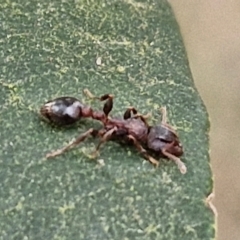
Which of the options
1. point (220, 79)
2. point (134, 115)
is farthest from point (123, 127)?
point (220, 79)

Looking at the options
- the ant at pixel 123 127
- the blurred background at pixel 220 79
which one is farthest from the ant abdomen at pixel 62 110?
the blurred background at pixel 220 79

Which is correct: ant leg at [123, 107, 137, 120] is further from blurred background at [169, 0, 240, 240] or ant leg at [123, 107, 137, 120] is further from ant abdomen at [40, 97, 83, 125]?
blurred background at [169, 0, 240, 240]

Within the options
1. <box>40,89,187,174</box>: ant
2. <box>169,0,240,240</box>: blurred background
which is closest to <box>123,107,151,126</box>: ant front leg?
<box>40,89,187,174</box>: ant

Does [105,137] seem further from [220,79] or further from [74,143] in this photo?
[220,79]

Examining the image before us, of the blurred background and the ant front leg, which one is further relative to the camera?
the blurred background

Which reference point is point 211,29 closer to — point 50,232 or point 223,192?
point 223,192

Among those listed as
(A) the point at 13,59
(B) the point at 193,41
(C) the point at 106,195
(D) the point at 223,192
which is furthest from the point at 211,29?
(C) the point at 106,195
